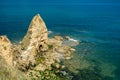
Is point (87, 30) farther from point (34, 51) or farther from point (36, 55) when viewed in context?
point (34, 51)

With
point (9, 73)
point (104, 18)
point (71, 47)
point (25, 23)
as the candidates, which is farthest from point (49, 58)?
point (104, 18)

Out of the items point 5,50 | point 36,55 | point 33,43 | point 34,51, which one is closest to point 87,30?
point 36,55

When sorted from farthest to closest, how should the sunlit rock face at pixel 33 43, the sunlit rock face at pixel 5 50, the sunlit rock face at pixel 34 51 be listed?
the sunlit rock face at pixel 33 43, the sunlit rock face at pixel 34 51, the sunlit rock face at pixel 5 50

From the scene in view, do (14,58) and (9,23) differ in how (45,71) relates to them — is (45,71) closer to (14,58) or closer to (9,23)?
(14,58)

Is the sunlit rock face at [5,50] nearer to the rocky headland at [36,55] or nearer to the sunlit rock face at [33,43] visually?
the rocky headland at [36,55]

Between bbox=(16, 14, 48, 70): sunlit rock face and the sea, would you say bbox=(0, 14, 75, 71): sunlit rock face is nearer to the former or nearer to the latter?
bbox=(16, 14, 48, 70): sunlit rock face

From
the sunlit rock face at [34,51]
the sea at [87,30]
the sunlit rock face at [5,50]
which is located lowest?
the sunlit rock face at [5,50]

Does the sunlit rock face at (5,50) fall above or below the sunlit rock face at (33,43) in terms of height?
below

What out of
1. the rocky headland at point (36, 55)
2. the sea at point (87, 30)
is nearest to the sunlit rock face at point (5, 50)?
the rocky headland at point (36, 55)

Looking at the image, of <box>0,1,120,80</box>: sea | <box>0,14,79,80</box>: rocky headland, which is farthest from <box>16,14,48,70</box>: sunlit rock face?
<box>0,1,120,80</box>: sea

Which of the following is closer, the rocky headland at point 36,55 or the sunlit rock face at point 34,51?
the sunlit rock face at point 34,51
